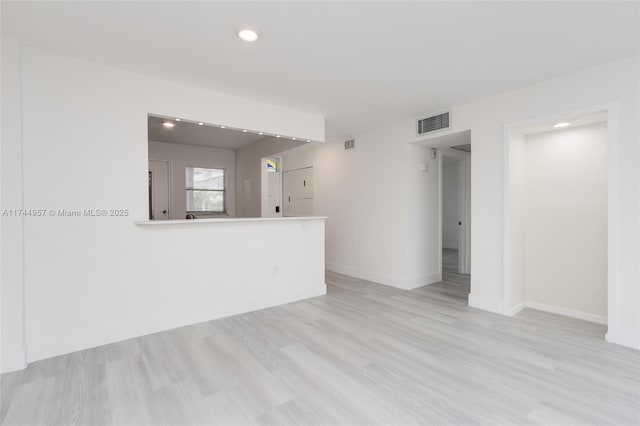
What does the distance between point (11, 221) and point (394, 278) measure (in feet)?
14.8

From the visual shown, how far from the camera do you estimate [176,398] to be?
80.0 inches

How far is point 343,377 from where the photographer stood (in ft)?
7.47

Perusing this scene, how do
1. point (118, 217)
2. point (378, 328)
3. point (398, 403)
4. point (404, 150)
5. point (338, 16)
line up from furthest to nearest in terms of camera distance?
point (404, 150) < point (378, 328) < point (118, 217) < point (338, 16) < point (398, 403)

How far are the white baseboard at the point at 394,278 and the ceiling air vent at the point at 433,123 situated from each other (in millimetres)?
2236

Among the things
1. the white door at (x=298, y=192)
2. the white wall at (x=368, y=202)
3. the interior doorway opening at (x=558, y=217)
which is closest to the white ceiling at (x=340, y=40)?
the interior doorway opening at (x=558, y=217)

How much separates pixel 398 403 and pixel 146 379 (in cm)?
179

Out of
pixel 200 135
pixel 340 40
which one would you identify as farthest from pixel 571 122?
pixel 200 135

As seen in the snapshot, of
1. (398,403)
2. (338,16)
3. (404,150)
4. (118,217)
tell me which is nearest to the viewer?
(398,403)

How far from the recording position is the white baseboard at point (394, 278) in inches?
189

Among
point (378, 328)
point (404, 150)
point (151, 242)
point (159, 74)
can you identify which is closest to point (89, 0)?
point (159, 74)

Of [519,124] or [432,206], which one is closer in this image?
[519,124]

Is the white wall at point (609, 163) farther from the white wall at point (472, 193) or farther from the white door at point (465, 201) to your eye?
the white door at point (465, 201)

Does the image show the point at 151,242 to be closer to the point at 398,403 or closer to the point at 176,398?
the point at 176,398

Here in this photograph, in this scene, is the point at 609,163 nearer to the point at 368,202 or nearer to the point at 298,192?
the point at 368,202
